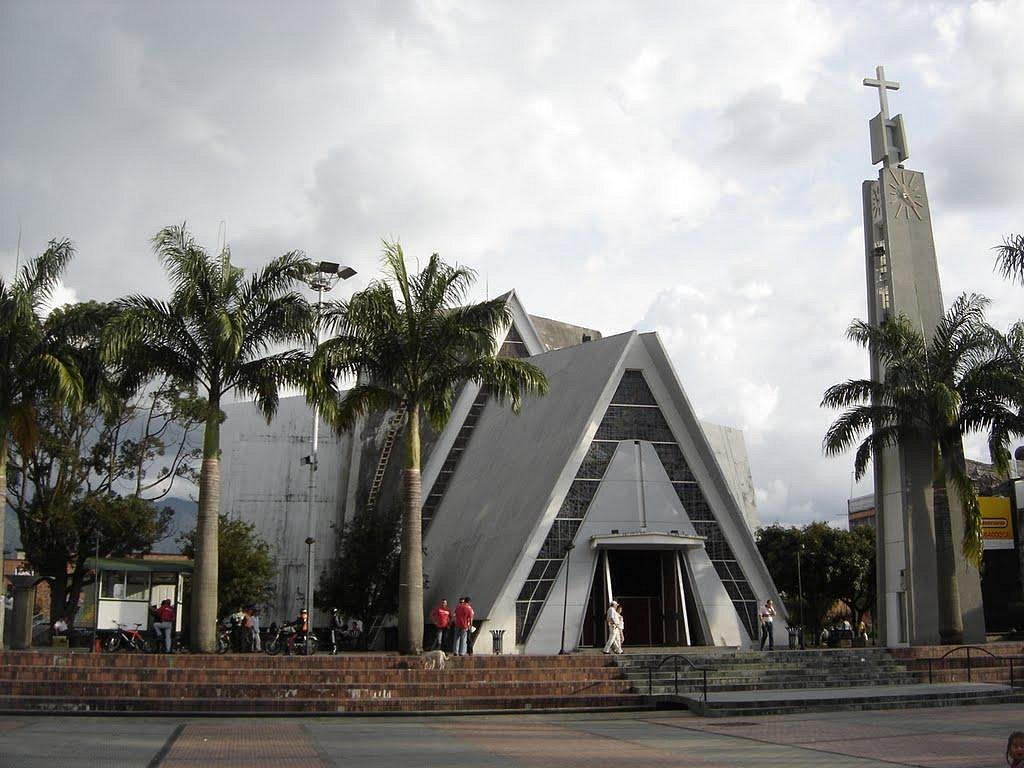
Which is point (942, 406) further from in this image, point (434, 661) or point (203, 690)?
point (203, 690)

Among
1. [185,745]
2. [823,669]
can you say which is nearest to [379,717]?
[185,745]

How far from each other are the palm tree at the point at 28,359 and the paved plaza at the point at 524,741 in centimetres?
812

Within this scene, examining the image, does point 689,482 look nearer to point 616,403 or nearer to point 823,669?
point 616,403

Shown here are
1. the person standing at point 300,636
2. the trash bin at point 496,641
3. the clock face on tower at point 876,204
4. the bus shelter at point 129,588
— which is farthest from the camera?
the clock face on tower at point 876,204

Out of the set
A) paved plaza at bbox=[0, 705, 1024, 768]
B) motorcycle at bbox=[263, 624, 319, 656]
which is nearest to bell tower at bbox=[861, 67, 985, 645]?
paved plaza at bbox=[0, 705, 1024, 768]

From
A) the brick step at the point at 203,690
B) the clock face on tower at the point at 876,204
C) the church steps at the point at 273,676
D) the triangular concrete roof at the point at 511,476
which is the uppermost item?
the clock face on tower at the point at 876,204

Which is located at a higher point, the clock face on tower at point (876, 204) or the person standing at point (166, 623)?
the clock face on tower at point (876, 204)

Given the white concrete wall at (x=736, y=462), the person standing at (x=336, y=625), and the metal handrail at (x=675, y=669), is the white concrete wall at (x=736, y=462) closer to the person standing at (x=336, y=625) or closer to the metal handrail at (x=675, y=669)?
the person standing at (x=336, y=625)

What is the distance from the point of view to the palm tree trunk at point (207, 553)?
919 inches

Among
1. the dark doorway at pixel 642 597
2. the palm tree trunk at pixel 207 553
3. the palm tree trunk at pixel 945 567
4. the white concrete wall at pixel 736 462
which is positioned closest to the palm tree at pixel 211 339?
the palm tree trunk at pixel 207 553

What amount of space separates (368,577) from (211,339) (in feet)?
49.8

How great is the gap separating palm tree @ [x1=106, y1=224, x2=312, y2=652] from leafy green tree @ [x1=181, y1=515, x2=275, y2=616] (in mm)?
15973

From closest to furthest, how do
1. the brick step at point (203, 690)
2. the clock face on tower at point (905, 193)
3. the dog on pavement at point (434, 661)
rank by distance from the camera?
the brick step at point (203, 690) → the dog on pavement at point (434, 661) → the clock face on tower at point (905, 193)

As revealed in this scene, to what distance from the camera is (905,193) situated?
3359cm
